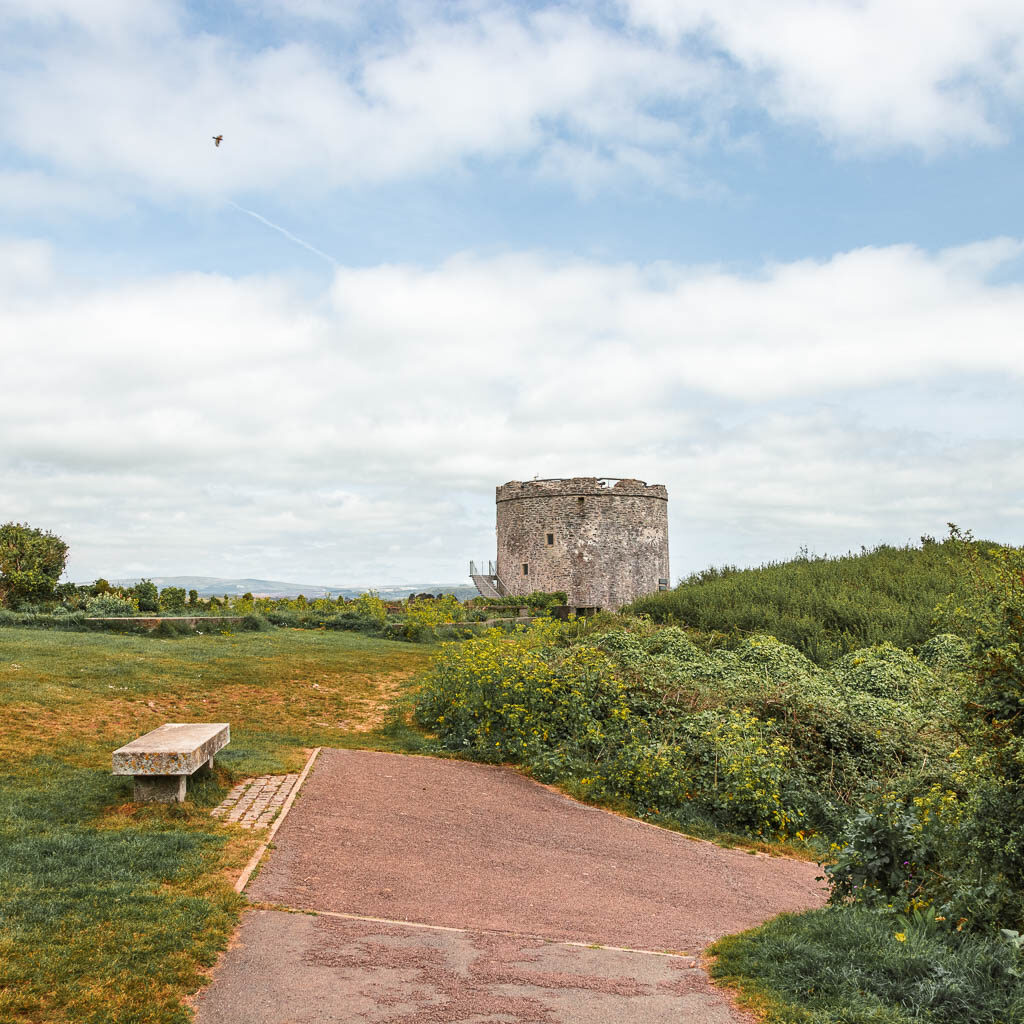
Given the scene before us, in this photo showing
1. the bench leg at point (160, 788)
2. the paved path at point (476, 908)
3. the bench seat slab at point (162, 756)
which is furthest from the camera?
the bench leg at point (160, 788)

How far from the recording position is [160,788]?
669 cm

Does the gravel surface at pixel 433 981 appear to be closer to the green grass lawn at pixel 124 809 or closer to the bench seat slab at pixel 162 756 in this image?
the green grass lawn at pixel 124 809

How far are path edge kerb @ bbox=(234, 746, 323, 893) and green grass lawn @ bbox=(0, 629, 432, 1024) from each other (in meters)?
0.08

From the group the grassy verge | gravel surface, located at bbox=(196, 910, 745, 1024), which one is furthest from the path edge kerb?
the grassy verge

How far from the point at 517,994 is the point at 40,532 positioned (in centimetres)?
2406

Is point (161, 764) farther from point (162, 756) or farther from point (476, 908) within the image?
point (476, 908)

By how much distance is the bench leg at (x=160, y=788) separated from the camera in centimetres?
664

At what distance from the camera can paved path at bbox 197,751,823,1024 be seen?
3.91 metres

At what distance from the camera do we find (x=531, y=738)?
31.8 feet

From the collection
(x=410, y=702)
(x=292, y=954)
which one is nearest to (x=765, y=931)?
(x=292, y=954)

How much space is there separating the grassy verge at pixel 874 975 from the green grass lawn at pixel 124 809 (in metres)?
2.71

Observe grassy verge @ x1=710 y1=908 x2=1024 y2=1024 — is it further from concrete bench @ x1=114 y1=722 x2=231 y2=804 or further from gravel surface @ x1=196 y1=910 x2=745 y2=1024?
concrete bench @ x1=114 y1=722 x2=231 y2=804

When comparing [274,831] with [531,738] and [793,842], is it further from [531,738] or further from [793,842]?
[793,842]

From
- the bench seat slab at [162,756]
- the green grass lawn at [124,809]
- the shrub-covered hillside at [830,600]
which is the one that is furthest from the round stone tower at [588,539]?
the bench seat slab at [162,756]
